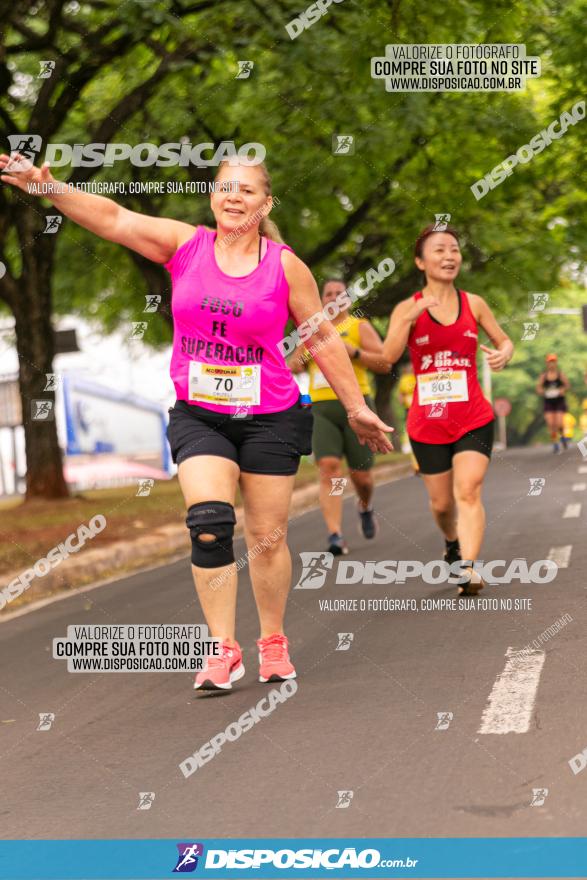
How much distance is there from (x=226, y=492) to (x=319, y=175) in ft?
47.4

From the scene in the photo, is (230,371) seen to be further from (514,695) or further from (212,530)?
(514,695)

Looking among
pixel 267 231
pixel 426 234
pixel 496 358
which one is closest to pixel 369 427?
pixel 267 231

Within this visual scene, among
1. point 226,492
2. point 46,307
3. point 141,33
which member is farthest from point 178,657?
point 46,307

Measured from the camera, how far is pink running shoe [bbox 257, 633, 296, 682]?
6199mm

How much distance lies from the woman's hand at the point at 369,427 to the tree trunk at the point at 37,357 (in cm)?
1342

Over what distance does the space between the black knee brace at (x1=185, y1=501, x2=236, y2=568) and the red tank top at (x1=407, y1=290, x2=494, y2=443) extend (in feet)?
9.23

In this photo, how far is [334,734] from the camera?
521 cm

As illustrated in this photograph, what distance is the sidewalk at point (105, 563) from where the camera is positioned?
35.0 feet

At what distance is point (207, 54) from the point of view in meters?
15.7

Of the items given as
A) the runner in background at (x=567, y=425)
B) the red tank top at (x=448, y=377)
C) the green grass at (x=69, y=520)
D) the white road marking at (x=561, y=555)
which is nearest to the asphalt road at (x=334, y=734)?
the white road marking at (x=561, y=555)

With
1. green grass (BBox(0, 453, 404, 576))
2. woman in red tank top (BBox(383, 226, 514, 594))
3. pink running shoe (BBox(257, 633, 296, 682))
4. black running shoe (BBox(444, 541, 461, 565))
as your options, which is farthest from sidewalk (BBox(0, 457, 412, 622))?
pink running shoe (BBox(257, 633, 296, 682))

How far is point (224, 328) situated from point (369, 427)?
696 mm

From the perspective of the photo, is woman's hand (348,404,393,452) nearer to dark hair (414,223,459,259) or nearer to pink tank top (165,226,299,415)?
pink tank top (165,226,299,415)

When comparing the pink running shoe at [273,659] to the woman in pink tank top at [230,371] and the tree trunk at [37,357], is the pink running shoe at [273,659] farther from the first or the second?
the tree trunk at [37,357]
